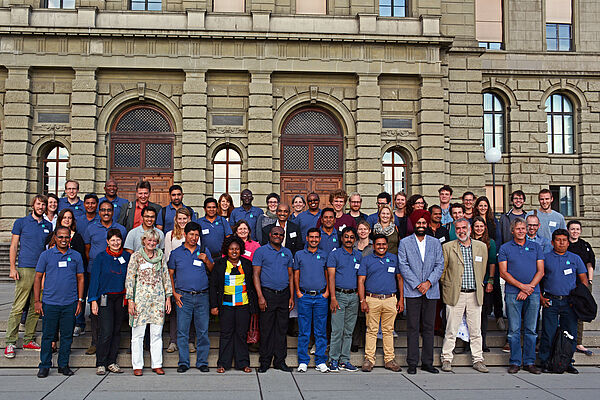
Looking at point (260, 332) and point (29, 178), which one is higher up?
point (29, 178)

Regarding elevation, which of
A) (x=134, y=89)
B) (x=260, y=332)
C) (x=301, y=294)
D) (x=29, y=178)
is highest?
(x=134, y=89)

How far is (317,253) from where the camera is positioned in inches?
358

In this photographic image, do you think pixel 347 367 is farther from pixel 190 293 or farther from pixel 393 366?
pixel 190 293

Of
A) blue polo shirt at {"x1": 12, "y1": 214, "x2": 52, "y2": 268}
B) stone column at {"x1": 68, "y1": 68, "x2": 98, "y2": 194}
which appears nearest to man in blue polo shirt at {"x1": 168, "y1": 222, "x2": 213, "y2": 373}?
blue polo shirt at {"x1": 12, "y1": 214, "x2": 52, "y2": 268}

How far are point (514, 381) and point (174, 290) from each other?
5448mm

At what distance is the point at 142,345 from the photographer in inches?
341

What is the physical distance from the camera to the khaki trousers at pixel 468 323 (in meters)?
9.12

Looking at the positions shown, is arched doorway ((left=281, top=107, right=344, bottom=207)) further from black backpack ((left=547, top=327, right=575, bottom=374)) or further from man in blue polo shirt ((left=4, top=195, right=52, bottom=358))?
black backpack ((left=547, top=327, right=575, bottom=374))

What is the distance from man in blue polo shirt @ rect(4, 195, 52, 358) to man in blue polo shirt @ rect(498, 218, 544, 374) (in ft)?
25.5

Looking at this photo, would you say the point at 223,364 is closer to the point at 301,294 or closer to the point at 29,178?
the point at 301,294

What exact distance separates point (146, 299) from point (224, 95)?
13870 mm

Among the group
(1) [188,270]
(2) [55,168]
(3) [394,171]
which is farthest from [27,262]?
(3) [394,171]

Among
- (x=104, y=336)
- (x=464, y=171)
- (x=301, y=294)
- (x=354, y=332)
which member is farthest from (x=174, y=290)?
(x=464, y=171)

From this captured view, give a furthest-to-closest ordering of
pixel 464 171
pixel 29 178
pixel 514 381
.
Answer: pixel 464 171, pixel 29 178, pixel 514 381
